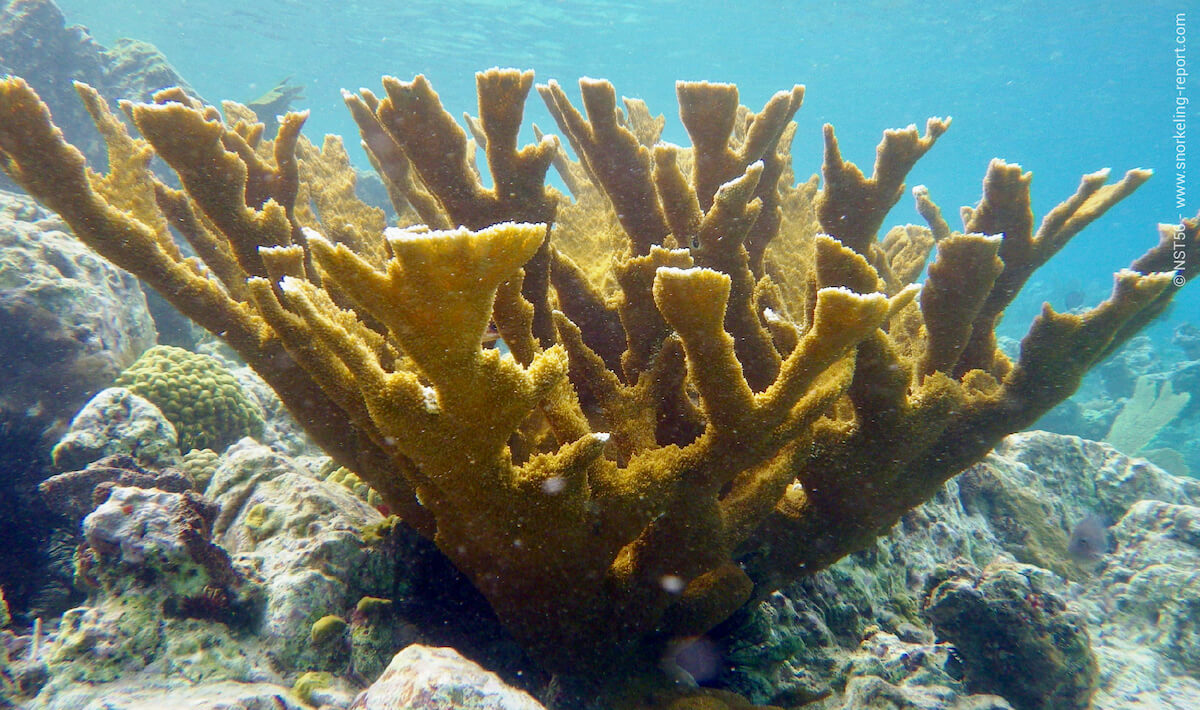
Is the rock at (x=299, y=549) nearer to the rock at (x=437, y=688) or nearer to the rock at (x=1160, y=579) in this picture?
the rock at (x=437, y=688)

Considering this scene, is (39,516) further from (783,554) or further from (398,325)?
(783,554)

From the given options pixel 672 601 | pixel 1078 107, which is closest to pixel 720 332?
pixel 672 601

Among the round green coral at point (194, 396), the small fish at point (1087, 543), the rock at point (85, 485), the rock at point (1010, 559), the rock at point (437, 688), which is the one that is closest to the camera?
the rock at point (437, 688)

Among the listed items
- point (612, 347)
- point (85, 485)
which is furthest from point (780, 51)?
point (85, 485)

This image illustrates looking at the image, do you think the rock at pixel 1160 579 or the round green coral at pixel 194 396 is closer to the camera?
the rock at pixel 1160 579

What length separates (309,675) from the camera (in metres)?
2.11

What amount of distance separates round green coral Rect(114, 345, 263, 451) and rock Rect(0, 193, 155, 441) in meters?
0.39

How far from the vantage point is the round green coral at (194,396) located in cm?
477

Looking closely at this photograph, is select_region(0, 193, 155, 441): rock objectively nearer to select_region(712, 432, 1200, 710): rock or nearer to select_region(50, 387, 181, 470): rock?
select_region(50, 387, 181, 470): rock

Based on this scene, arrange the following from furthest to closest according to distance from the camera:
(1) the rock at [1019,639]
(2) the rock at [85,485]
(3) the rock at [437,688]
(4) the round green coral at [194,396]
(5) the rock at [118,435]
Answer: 1. (4) the round green coral at [194,396]
2. (5) the rock at [118,435]
3. (2) the rock at [85,485]
4. (1) the rock at [1019,639]
5. (3) the rock at [437,688]

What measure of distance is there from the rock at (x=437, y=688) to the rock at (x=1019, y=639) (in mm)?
2412

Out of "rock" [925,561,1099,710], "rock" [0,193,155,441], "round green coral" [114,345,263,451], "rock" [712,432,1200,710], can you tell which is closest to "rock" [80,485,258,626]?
"rock" [712,432,1200,710]

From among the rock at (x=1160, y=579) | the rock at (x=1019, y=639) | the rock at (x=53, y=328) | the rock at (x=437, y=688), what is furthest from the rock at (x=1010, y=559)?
the rock at (x=53, y=328)

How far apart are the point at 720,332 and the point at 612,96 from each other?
60.0 inches
